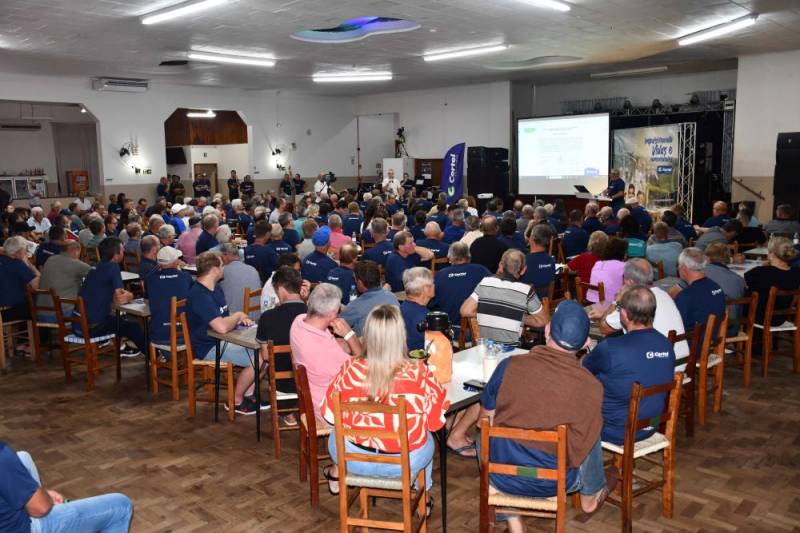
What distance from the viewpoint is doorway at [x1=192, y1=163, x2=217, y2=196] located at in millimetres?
19906

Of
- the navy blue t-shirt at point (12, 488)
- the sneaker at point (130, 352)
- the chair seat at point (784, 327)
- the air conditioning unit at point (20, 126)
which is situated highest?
the air conditioning unit at point (20, 126)

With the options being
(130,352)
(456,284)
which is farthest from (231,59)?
(456,284)

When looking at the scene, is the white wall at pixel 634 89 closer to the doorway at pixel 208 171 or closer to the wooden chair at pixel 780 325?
the doorway at pixel 208 171

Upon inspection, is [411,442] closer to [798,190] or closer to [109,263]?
[109,263]

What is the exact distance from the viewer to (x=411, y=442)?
3166 millimetres

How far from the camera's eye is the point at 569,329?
2967 mm

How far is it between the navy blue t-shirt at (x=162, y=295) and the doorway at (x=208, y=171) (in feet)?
48.1

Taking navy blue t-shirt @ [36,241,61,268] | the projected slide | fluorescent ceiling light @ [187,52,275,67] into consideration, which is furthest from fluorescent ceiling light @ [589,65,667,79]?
navy blue t-shirt @ [36,241,61,268]

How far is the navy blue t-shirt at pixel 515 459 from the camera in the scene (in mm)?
2973

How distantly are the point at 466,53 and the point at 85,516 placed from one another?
11.2 metres

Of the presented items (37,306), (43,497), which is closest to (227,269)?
(37,306)

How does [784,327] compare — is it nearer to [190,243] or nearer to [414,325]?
[414,325]

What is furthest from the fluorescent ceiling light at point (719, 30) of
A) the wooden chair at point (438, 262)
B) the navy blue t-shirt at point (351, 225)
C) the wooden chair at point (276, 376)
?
the wooden chair at point (276, 376)

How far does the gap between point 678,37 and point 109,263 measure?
9.70 m
